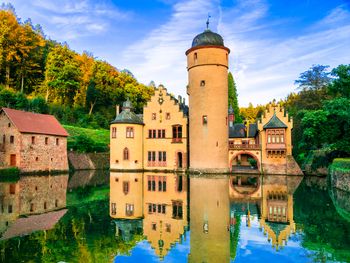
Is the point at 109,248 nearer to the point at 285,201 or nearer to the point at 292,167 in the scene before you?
the point at 285,201

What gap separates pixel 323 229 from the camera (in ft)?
31.3

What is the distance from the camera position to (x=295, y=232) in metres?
9.31

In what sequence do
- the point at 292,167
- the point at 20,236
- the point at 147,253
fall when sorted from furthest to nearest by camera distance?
the point at 292,167
the point at 20,236
the point at 147,253

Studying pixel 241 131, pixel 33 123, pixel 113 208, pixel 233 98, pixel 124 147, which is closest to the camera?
pixel 113 208

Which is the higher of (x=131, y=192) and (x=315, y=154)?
(x=315, y=154)

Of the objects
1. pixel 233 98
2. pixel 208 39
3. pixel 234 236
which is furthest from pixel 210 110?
pixel 233 98

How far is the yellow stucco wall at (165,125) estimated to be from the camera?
3403cm

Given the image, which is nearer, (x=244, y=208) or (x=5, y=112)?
(x=244, y=208)

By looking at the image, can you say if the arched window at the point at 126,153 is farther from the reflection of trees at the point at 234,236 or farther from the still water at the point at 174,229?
the reflection of trees at the point at 234,236

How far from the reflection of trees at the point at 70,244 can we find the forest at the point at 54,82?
1362 inches

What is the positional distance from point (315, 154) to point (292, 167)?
2844 millimetres

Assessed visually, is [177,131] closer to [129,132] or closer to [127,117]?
[129,132]

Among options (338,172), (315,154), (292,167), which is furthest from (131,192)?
(315,154)

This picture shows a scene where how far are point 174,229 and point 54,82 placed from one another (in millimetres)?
43866
